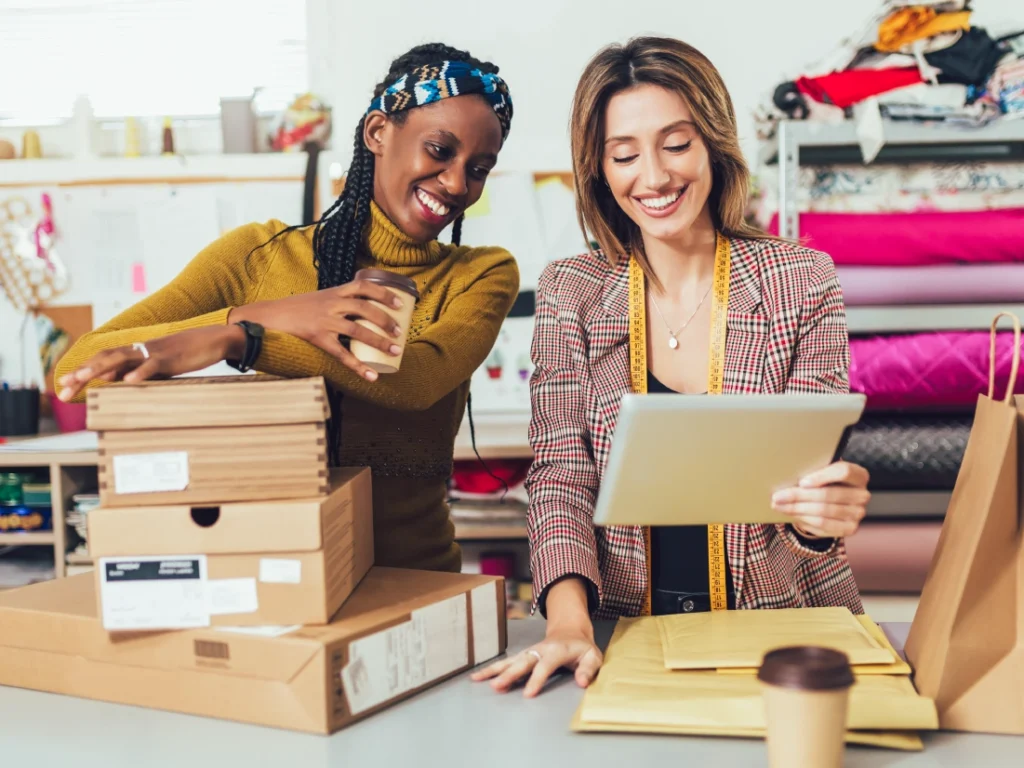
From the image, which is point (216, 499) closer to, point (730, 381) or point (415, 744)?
point (415, 744)

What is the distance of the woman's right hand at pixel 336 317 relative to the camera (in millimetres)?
960

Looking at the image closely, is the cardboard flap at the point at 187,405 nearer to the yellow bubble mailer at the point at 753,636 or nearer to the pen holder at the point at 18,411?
the yellow bubble mailer at the point at 753,636

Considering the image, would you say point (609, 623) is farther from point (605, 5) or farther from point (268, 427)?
point (605, 5)

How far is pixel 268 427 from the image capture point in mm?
884

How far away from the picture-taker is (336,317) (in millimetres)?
984

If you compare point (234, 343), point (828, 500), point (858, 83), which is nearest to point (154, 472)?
point (234, 343)

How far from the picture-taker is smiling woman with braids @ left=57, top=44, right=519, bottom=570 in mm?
1272

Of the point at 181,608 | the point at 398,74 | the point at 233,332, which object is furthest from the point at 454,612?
the point at 398,74

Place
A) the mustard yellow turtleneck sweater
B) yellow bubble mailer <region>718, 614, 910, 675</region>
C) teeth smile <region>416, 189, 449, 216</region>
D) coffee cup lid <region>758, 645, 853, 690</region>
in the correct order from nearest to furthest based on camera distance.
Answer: coffee cup lid <region>758, 645, 853, 690</region>, yellow bubble mailer <region>718, 614, 910, 675</region>, the mustard yellow turtleneck sweater, teeth smile <region>416, 189, 449, 216</region>

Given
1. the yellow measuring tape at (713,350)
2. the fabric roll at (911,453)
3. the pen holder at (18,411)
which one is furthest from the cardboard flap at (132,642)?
the pen holder at (18,411)

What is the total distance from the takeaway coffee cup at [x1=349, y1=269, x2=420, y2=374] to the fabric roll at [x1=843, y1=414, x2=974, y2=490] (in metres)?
1.53

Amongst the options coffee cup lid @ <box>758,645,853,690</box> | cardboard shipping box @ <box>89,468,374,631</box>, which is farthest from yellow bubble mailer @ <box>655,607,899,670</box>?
cardboard shipping box @ <box>89,468,374,631</box>

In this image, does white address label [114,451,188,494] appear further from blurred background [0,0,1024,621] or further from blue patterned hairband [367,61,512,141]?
blurred background [0,0,1024,621]

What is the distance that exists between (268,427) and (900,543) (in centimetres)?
181
